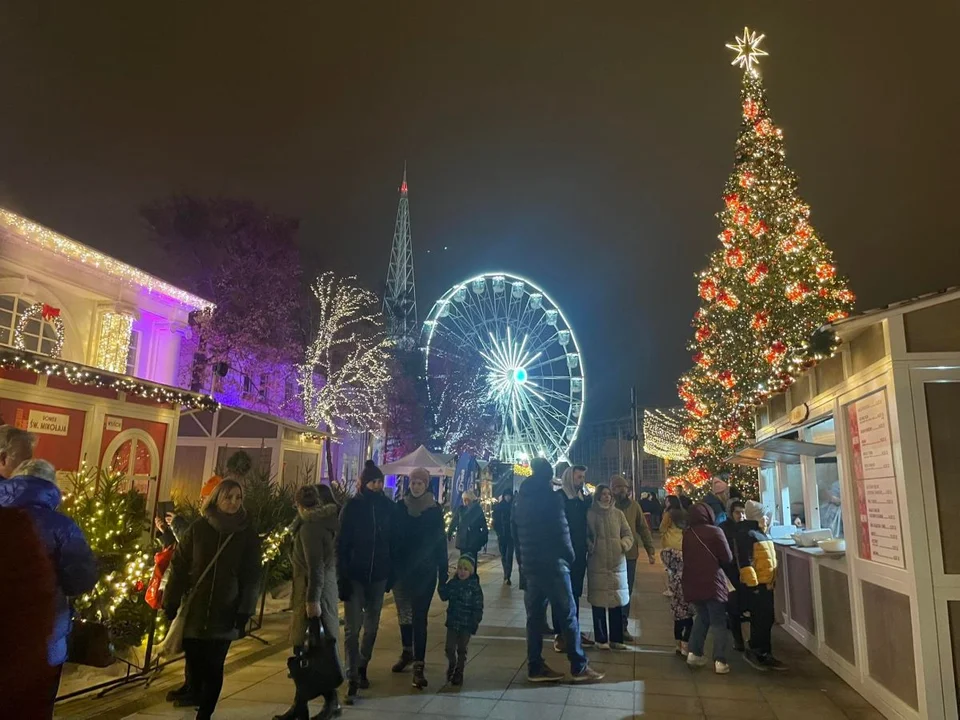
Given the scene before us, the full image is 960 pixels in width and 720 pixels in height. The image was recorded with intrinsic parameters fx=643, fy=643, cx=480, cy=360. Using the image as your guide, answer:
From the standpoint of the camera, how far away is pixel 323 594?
Answer: 4.46 m

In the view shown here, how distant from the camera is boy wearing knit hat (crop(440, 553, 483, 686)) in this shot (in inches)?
205

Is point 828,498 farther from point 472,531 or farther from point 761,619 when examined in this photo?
point 472,531

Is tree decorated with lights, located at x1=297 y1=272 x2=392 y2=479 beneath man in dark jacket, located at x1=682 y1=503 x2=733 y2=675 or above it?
above

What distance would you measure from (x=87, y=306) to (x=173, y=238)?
9.74 m

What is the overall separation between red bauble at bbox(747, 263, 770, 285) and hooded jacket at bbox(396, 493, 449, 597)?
40.9 feet

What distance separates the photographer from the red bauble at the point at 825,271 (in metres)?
14.4

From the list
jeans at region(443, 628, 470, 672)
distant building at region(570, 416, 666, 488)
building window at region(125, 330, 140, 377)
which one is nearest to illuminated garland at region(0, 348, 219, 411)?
building window at region(125, 330, 140, 377)

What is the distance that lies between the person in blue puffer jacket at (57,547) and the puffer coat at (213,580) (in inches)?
32.9

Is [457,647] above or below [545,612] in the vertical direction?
below

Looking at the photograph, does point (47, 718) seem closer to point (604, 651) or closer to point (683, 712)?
point (683, 712)

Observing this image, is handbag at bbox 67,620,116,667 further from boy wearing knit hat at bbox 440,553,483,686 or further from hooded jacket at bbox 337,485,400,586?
boy wearing knit hat at bbox 440,553,483,686

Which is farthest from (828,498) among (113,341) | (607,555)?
(113,341)

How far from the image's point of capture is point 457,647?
5.36 meters

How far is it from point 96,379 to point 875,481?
986cm
